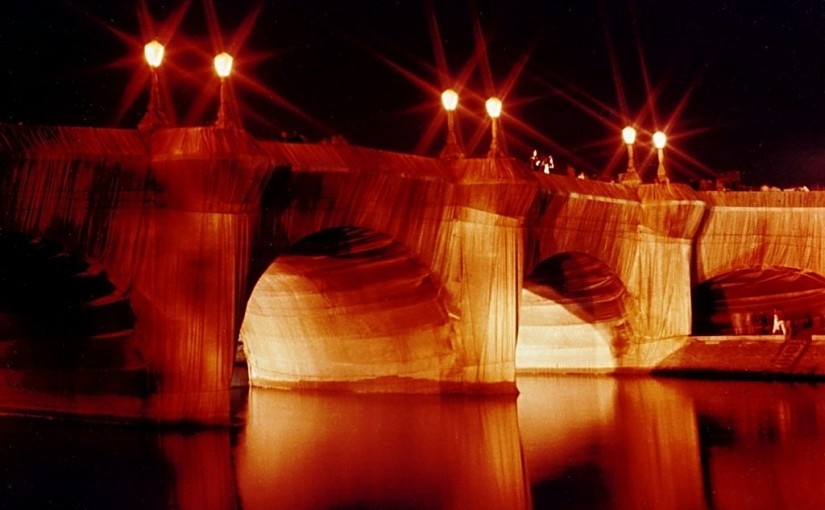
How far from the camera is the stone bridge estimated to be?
1808 cm

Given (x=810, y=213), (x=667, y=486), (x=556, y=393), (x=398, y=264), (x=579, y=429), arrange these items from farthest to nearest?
(x=810, y=213), (x=556, y=393), (x=398, y=264), (x=579, y=429), (x=667, y=486)

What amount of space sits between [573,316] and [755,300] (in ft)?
17.8

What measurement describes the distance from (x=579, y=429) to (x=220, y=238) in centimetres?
660

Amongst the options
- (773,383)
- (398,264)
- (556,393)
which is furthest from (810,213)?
(398,264)

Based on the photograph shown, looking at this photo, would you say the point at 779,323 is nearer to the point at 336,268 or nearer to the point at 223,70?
the point at 336,268

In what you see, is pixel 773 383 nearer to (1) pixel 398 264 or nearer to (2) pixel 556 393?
(2) pixel 556 393

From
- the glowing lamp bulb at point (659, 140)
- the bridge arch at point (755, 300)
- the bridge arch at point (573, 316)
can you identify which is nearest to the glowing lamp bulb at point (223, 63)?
the bridge arch at point (573, 316)

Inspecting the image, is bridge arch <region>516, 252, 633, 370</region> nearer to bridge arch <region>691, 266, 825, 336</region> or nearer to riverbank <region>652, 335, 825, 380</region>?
riverbank <region>652, 335, 825, 380</region>

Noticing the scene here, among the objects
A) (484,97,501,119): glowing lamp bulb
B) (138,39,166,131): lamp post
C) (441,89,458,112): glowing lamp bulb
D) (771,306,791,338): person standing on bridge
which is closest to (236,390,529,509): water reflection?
(138,39,166,131): lamp post

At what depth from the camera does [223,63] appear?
61.1ft

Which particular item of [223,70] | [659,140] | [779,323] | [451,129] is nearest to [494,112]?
[451,129]

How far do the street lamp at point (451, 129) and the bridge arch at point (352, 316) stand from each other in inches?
90.0

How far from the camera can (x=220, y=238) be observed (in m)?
18.7

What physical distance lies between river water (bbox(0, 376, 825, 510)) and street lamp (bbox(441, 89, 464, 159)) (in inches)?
191
